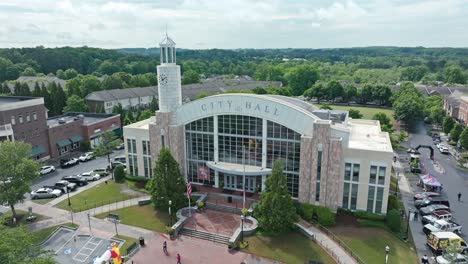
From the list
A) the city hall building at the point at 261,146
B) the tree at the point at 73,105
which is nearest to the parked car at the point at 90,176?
the city hall building at the point at 261,146

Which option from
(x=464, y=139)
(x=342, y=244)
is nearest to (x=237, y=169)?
(x=342, y=244)

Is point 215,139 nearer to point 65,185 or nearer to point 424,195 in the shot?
point 65,185

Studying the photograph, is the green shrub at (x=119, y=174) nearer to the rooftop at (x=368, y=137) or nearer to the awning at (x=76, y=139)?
the awning at (x=76, y=139)

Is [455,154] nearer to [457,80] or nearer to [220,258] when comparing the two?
[220,258]

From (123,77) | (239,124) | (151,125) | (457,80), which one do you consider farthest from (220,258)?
(457,80)

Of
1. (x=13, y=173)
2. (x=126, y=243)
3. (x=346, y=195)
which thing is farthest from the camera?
(x=346, y=195)

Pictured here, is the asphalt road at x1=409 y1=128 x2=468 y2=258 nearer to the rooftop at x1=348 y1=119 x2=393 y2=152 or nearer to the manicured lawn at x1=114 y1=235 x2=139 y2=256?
the rooftop at x1=348 y1=119 x2=393 y2=152
